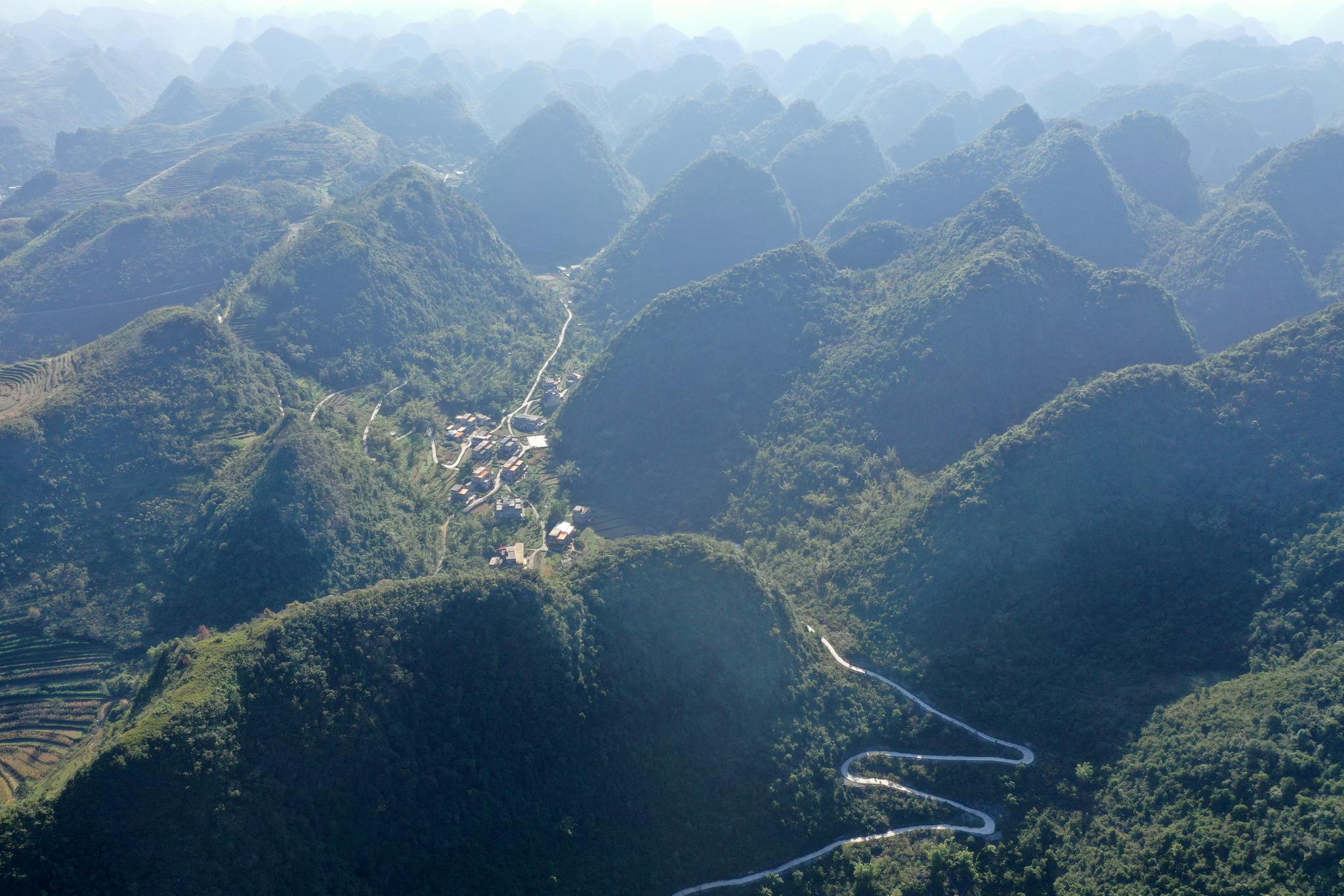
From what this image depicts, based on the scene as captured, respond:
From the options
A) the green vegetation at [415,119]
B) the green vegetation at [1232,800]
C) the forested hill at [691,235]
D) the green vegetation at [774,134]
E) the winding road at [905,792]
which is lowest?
the winding road at [905,792]

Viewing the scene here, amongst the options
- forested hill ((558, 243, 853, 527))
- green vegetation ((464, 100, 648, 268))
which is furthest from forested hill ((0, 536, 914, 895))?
green vegetation ((464, 100, 648, 268))

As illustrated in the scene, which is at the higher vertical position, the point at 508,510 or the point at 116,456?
the point at 116,456

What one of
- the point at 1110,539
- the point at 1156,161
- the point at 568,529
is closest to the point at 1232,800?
the point at 1110,539

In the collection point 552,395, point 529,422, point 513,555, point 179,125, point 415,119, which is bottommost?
point 513,555

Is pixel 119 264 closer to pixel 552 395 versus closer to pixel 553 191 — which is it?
pixel 552 395

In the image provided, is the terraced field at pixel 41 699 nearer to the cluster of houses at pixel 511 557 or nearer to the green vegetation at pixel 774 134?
the cluster of houses at pixel 511 557

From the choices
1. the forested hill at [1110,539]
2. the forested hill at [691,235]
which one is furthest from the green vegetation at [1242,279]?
the forested hill at [691,235]
